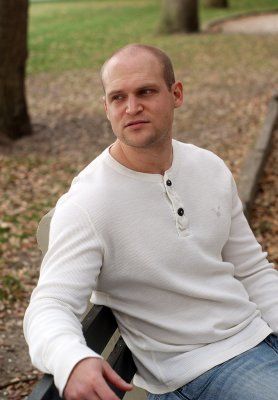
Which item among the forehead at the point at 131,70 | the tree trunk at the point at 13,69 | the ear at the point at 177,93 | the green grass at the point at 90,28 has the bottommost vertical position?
the green grass at the point at 90,28

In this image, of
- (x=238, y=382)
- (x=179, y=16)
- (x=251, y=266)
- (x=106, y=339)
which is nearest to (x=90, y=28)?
(x=179, y=16)

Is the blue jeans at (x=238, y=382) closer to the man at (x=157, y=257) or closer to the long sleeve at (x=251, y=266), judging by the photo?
the man at (x=157, y=257)

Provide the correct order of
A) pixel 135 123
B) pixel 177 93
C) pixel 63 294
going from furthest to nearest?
pixel 177 93, pixel 135 123, pixel 63 294

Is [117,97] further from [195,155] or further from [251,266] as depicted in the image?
[251,266]

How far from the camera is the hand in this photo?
6.54ft

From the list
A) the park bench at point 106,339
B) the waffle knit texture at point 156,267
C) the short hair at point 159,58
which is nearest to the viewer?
the waffle knit texture at point 156,267

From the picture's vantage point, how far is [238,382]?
8.25 ft

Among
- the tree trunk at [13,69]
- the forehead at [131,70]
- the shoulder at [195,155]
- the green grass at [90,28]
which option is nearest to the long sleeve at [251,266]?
the shoulder at [195,155]

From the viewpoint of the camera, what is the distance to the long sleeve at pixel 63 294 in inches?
82.4

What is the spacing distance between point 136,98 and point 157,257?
20.5 inches

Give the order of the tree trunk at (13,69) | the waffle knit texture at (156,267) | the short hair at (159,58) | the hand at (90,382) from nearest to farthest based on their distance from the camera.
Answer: the hand at (90,382), the waffle knit texture at (156,267), the short hair at (159,58), the tree trunk at (13,69)

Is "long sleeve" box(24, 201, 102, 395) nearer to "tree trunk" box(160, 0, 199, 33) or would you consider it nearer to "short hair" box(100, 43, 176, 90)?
"short hair" box(100, 43, 176, 90)

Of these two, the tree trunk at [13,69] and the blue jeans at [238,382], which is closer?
the blue jeans at [238,382]

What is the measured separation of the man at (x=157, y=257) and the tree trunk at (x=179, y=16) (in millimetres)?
18596
